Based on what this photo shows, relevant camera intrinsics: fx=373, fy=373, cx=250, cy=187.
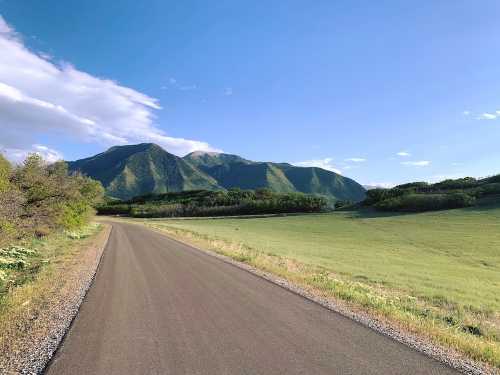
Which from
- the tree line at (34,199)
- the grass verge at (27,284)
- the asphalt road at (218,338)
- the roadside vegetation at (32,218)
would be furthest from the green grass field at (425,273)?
the tree line at (34,199)

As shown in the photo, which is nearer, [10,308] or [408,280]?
[10,308]

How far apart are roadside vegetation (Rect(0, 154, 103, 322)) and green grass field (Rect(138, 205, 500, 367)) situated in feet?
39.3

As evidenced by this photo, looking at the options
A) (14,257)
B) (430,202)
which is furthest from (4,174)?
(430,202)

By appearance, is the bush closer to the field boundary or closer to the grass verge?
the grass verge

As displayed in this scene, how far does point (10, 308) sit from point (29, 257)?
46.1ft

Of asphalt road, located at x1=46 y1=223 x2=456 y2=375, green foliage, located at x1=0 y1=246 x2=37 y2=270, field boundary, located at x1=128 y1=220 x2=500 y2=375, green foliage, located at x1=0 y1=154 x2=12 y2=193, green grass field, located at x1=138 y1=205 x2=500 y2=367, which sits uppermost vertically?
green foliage, located at x1=0 y1=154 x2=12 y2=193

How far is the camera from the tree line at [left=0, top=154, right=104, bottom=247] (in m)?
25.1

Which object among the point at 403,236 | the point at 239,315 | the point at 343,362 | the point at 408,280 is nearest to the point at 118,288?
the point at 239,315

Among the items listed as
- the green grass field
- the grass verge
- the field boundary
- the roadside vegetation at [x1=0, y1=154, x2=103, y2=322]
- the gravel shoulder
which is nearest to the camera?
the gravel shoulder

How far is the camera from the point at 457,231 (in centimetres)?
6700

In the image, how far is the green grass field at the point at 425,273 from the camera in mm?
12406

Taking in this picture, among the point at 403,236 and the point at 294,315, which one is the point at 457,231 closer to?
the point at 403,236

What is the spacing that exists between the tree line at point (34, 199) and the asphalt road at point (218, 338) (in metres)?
15.1

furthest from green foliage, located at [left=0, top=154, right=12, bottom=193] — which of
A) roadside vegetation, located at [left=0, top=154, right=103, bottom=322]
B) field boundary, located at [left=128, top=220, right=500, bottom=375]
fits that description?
field boundary, located at [left=128, top=220, right=500, bottom=375]
